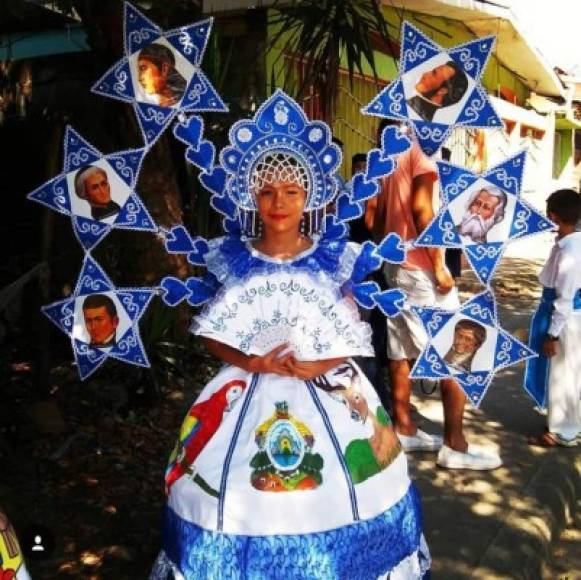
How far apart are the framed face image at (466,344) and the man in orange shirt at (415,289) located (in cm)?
91

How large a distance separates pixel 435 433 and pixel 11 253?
131 inches

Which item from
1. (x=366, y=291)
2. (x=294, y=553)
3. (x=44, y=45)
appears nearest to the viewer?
→ (x=294, y=553)

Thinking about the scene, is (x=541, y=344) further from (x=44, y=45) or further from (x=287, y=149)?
(x=44, y=45)

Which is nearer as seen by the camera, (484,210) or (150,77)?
(484,210)

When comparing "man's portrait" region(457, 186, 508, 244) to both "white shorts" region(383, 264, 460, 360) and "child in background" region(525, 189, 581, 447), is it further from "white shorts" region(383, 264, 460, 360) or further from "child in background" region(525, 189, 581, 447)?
"child in background" region(525, 189, 581, 447)

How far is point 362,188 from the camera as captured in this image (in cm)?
251

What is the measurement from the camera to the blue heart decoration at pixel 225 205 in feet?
8.49

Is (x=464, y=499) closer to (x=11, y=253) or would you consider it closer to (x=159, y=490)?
(x=159, y=490)

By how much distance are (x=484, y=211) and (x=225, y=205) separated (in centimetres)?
82

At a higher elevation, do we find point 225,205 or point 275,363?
point 225,205

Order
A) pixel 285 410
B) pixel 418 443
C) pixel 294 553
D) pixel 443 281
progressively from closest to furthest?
1. pixel 294 553
2. pixel 285 410
3. pixel 443 281
4. pixel 418 443

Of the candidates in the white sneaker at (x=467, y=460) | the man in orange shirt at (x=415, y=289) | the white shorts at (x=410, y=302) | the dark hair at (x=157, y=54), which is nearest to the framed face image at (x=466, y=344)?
the man in orange shirt at (x=415, y=289)

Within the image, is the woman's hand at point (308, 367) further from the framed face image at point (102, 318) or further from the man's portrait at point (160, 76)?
the man's portrait at point (160, 76)

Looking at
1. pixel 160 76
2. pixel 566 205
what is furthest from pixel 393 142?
pixel 566 205
